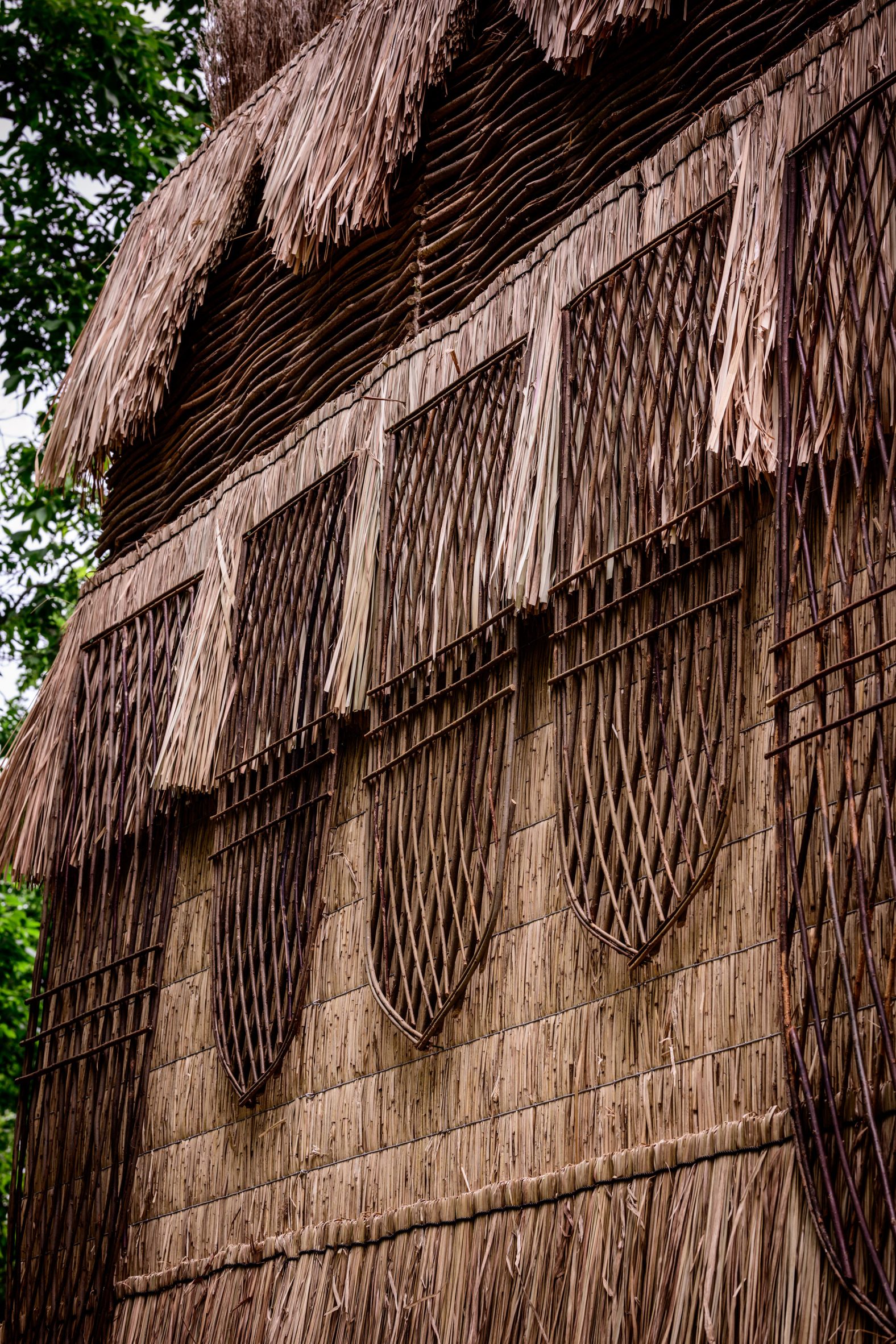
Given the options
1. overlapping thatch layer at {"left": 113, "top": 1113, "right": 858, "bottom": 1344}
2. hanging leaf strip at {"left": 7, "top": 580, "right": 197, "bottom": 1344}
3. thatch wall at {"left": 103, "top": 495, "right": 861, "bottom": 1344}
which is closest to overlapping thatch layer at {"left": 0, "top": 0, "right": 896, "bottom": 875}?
hanging leaf strip at {"left": 7, "top": 580, "right": 197, "bottom": 1344}

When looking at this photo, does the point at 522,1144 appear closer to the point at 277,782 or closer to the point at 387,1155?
the point at 387,1155

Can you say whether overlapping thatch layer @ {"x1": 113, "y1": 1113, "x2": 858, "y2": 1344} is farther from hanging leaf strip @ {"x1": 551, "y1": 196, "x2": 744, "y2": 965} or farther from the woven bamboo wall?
hanging leaf strip @ {"x1": 551, "y1": 196, "x2": 744, "y2": 965}

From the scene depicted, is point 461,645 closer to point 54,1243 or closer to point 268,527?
point 268,527

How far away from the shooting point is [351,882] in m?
3.54

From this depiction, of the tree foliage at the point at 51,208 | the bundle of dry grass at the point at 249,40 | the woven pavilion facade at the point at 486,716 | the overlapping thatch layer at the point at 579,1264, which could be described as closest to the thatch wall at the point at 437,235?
the woven pavilion facade at the point at 486,716

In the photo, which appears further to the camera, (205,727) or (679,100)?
(205,727)

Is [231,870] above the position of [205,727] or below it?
below

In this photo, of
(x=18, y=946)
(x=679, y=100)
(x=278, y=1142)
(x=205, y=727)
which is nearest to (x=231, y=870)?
(x=205, y=727)

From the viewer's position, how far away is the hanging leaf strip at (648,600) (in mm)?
2691

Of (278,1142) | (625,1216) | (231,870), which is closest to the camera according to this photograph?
(625,1216)

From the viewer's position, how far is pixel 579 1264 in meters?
2.61

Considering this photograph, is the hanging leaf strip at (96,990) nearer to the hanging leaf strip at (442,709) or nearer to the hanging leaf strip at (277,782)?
the hanging leaf strip at (277,782)

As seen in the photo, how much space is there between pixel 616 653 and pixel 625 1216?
929 millimetres

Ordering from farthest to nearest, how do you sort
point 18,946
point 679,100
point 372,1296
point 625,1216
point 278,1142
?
point 18,946, point 278,1142, point 679,100, point 372,1296, point 625,1216
